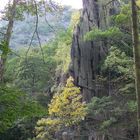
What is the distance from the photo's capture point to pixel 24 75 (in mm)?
26328

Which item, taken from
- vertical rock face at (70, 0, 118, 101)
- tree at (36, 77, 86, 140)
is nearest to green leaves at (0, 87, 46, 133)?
tree at (36, 77, 86, 140)

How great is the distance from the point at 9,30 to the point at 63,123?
11.1m

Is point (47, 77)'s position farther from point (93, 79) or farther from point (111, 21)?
point (111, 21)

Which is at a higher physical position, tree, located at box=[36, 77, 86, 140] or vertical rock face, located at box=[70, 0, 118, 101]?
vertical rock face, located at box=[70, 0, 118, 101]

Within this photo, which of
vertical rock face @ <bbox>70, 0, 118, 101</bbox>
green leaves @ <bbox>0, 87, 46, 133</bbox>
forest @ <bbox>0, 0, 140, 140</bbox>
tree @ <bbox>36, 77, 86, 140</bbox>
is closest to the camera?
green leaves @ <bbox>0, 87, 46, 133</bbox>

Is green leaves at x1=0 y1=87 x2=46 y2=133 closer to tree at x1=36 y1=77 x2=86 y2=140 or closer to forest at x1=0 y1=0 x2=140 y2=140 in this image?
forest at x1=0 y1=0 x2=140 y2=140

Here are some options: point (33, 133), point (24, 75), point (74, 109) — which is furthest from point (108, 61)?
Result: point (24, 75)

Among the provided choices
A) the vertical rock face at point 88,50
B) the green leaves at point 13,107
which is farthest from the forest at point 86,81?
the green leaves at point 13,107

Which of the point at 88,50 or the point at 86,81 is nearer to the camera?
the point at 86,81

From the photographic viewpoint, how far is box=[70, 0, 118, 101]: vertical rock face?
2450 centimetres

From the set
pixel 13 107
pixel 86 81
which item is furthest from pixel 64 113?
pixel 13 107

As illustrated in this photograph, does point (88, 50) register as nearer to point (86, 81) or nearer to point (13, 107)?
point (86, 81)

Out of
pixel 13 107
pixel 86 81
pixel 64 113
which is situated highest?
pixel 86 81

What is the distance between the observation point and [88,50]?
997 inches
